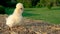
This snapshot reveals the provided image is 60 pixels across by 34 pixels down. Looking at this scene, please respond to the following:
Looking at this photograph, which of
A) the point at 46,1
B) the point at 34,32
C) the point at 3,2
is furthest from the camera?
the point at 3,2

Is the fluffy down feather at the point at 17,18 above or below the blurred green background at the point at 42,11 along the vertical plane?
above

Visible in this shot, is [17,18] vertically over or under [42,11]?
over

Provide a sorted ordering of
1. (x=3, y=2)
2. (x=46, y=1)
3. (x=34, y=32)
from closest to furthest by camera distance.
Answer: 1. (x=34, y=32)
2. (x=46, y=1)
3. (x=3, y=2)

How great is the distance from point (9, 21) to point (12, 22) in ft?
0.48

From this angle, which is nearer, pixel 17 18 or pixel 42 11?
pixel 17 18

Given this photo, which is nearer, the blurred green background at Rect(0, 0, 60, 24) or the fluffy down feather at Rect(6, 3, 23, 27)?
the fluffy down feather at Rect(6, 3, 23, 27)

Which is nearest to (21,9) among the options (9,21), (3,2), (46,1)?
(9,21)

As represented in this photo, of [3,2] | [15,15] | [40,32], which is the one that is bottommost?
[3,2]

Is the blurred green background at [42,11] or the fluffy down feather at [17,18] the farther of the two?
the blurred green background at [42,11]

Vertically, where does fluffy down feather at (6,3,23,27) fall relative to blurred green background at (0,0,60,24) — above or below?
above

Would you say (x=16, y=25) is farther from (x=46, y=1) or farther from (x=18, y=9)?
(x=46, y=1)

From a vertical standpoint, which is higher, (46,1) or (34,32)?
(34,32)

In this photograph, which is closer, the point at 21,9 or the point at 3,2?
the point at 21,9

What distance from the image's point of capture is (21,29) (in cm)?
648
